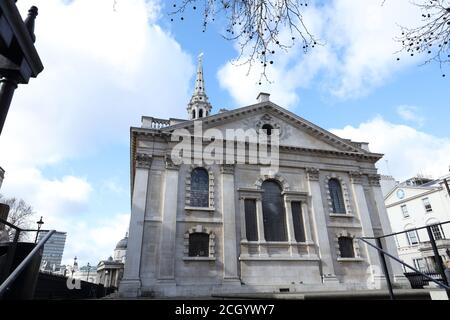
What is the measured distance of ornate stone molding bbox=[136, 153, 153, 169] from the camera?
20516 millimetres

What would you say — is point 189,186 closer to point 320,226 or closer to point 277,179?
point 277,179

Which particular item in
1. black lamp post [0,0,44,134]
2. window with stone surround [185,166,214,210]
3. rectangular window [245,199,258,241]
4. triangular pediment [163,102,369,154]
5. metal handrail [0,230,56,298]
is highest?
triangular pediment [163,102,369,154]

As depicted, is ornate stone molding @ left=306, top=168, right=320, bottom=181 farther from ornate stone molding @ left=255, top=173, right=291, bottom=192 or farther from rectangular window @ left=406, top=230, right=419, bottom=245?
rectangular window @ left=406, top=230, right=419, bottom=245

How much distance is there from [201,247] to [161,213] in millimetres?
3646

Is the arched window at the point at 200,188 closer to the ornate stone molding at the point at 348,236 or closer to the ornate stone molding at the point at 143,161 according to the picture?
the ornate stone molding at the point at 143,161

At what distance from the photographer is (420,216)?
133 ft

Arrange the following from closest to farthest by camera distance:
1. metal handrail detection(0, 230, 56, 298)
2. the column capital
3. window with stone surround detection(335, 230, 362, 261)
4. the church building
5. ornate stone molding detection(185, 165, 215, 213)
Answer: metal handrail detection(0, 230, 56, 298)
the church building
ornate stone molding detection(185, 165, 215, 213)
the column capital
window with stone surround detection(335, 230, 362, 261)

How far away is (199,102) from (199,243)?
106ft

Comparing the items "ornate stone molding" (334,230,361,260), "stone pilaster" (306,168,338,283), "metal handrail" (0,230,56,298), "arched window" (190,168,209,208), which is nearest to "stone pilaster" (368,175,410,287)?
"ornate stone molding" (334,230,361,260)

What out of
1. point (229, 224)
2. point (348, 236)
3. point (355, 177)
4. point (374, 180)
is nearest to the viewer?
point (229, 224)

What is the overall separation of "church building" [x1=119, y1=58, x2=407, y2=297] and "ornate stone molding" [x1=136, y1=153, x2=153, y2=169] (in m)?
0.07

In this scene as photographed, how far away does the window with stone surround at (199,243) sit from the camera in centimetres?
1934

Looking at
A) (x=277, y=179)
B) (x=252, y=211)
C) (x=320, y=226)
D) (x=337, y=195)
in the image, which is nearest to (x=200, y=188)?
(x=252, y=211)
